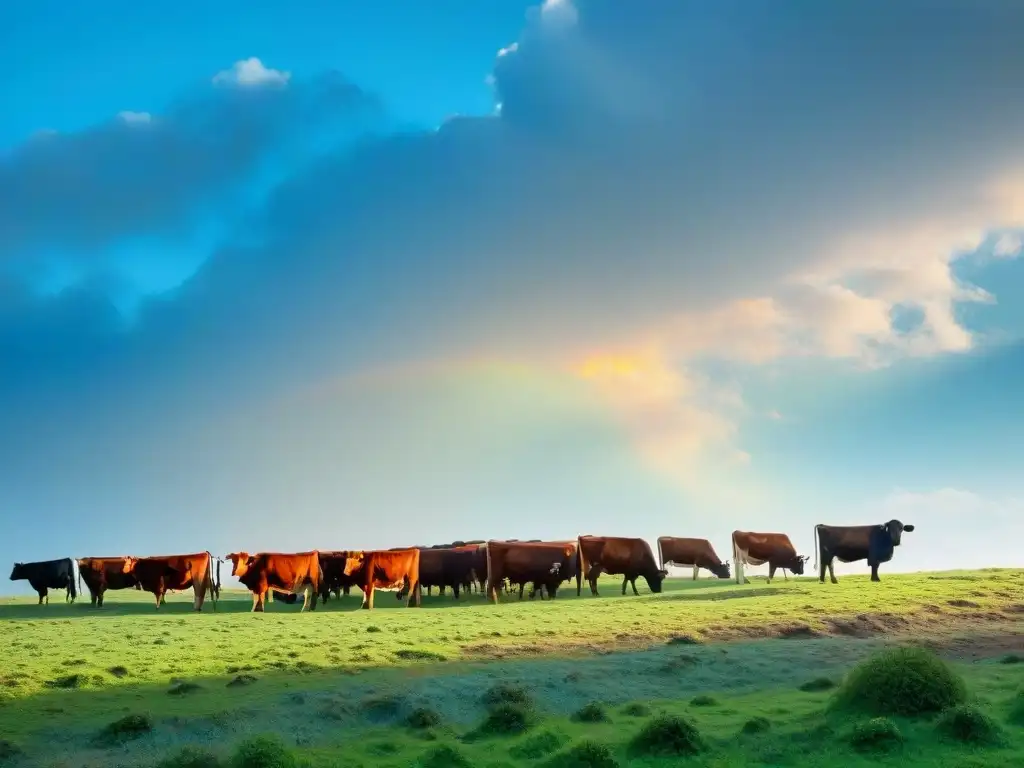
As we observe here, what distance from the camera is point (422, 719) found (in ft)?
49.6

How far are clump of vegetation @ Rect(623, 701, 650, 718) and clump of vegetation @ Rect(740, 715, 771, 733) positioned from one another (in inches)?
78.0

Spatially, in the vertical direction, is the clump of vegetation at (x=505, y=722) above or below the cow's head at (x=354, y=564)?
below

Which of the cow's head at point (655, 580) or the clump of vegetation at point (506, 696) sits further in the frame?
the cow's head at point (655, 580)

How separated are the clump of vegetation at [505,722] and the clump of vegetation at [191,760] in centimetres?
410

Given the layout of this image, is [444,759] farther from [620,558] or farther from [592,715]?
[620,558]

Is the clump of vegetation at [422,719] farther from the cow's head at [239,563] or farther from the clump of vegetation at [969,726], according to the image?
the cow's head at [239,563]

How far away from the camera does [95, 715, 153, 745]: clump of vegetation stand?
13.8m

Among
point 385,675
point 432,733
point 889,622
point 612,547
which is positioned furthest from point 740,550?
point 432,733

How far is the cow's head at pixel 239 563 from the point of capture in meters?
37.8

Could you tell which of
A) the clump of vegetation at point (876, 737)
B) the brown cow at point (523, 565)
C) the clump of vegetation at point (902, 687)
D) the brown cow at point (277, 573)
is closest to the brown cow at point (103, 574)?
the brown cow at point (277, 573)

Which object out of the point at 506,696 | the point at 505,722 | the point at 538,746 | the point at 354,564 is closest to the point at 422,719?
the point at 505,722

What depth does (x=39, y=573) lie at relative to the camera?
46000 mm

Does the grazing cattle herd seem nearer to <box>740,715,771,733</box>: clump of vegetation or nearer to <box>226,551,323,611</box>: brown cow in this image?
<box>226,551,323,611</box>: brown cow

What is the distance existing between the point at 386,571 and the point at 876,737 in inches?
1115
